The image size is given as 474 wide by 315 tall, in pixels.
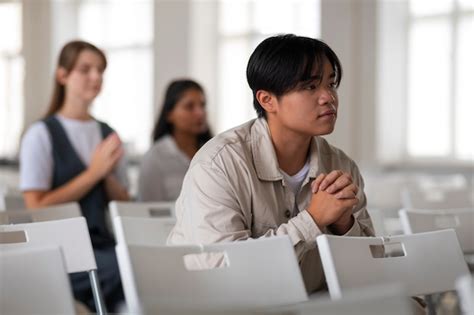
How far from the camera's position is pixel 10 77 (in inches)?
503

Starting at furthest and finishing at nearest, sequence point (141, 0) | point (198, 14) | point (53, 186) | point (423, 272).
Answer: point (141, 0), point (198, 14), point (53, 186), point (423, 272)

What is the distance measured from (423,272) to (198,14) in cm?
773

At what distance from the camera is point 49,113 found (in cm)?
465

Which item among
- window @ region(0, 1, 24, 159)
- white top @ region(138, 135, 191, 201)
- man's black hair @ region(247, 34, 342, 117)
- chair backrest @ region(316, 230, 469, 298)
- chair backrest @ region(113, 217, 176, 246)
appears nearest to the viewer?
chair backrest @ region(316, 230, 469, 298)

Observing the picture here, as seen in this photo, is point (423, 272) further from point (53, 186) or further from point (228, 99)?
point (228, 99)

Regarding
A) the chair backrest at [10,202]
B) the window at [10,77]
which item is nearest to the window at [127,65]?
the window at [10,77]

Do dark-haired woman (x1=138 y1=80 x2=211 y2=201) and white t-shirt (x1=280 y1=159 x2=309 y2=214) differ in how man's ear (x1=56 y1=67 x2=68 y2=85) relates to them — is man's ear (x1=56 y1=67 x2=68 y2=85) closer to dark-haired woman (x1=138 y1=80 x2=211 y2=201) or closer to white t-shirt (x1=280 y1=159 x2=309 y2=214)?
dark-haired woman (x1=138 y1=80 x2=211 y2=201)

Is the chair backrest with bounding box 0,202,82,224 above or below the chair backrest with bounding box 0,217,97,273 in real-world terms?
below

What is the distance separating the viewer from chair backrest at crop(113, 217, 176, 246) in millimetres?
3309

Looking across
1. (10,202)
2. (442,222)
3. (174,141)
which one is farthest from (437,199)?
(10,202)

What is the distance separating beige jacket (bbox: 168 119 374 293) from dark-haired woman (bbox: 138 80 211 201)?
2066 millimetres

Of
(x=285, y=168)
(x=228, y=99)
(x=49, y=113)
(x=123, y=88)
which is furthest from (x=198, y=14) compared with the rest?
(x=285, y=168)

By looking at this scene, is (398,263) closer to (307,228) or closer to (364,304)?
(307,228)

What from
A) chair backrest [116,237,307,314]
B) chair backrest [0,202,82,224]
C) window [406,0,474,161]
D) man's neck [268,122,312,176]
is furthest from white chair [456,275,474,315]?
window [406,0,474,161]
